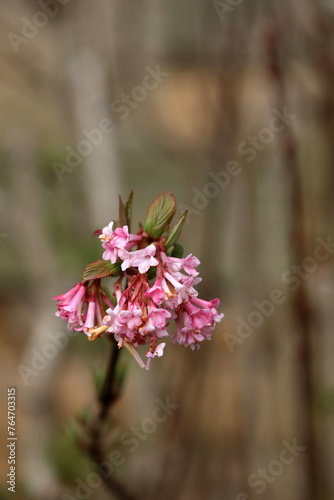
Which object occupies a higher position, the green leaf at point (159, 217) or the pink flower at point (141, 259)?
the green leaf at point (159, 217)

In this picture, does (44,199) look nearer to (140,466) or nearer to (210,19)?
(210,19)

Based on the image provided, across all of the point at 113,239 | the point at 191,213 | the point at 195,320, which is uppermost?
the point at 191,213

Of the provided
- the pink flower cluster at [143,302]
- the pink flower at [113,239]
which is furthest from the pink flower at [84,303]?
the pink flower at [113,239]

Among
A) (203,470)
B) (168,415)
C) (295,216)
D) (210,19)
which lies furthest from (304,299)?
(210,19)

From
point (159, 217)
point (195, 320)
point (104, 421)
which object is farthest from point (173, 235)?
point (104, 421)

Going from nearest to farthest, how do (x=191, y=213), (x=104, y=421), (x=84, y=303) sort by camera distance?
(x=84, y=303), (x=104, y=421), (x=191, y=213)

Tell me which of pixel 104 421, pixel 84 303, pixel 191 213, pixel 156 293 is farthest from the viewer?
pixel 191 213

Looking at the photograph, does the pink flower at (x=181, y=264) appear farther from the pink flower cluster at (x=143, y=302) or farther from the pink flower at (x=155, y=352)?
the pink flower at (x=155, y=352)

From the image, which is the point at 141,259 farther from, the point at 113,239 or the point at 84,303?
the point at 84,303
